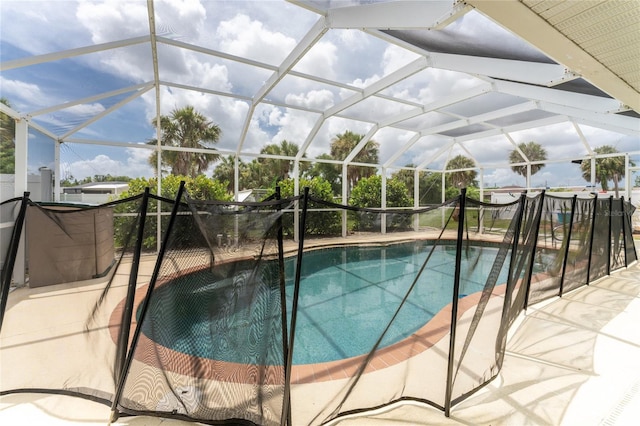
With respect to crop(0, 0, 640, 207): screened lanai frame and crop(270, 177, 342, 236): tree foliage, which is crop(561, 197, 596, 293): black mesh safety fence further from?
crop(270, 177, 342, 236): tree foliage

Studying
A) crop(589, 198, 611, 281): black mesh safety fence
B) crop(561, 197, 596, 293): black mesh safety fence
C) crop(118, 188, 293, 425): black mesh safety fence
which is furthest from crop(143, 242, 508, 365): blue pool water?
crop(589, 198, 611, 281): black mesh safety fence

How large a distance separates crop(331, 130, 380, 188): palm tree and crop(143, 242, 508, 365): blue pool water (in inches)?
579

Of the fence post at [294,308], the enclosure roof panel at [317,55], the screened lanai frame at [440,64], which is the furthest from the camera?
the enclosure roof panel at [317,55]

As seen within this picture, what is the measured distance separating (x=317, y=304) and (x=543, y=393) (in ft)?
6.34

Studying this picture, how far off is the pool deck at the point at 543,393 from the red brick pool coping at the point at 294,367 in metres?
0.34

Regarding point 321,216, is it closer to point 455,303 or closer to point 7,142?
point 7,142

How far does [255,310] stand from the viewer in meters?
1.72

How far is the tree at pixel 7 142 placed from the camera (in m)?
3.96

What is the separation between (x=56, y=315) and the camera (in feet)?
6.89

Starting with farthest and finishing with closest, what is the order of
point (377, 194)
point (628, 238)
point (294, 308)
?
point (377, 194)
point (628, 238)
point (294, 308)

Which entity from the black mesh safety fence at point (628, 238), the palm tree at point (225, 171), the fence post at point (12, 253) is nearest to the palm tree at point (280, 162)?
the palm tree at point (225, 171)

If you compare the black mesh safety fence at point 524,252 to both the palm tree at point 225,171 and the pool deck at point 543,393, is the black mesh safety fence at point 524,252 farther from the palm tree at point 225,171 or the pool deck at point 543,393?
the palm tree at point 225,171

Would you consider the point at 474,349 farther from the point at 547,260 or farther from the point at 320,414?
the point at 547,260

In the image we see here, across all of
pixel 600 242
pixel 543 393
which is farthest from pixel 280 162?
pixel 543 393
